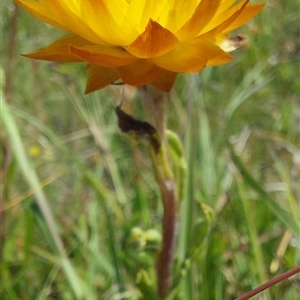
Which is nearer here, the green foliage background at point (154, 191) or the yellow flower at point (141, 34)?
the yellow flower at point (141, 34)

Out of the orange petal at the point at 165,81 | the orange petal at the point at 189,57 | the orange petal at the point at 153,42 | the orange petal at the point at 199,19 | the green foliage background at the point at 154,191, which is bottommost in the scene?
the green foliage background at the point at 154,191

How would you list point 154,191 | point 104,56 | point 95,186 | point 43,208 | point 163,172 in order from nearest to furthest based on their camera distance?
point 104,56 < point 163,172 < point 43,208 < point 95,186 < point 154,191

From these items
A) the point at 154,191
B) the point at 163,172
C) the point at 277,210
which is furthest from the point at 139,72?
the point at 154,191

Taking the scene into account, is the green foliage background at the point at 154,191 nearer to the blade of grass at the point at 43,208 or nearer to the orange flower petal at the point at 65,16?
the blade of grass at the point at 43,208

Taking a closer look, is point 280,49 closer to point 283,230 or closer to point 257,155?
point 257,155

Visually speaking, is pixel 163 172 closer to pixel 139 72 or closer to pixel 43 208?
pixel 139 72

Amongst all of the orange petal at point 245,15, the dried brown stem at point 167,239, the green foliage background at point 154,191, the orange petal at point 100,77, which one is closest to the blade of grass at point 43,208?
the green foliage background at point 154,191
